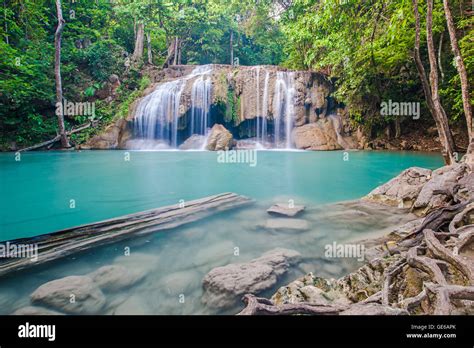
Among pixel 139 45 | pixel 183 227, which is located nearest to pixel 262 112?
pixel 139 45

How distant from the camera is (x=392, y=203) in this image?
15.4 feet

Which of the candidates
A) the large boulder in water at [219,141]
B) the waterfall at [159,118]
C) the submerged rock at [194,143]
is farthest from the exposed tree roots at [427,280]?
the waterfall at [159,118]

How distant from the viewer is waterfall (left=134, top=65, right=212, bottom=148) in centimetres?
1656

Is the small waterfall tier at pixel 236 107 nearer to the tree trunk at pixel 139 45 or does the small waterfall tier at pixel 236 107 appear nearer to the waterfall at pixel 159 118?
the waterfall at pixel 159 118

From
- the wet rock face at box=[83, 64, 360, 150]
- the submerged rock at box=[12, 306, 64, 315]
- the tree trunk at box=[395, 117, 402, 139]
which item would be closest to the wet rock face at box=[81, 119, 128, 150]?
the wet rock face at box=[83, 64, 360, 150]

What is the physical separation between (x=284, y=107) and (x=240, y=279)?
15.9 m

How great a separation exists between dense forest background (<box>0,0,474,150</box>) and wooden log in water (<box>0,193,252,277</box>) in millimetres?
5912

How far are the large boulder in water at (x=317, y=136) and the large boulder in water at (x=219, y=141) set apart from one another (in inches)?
167

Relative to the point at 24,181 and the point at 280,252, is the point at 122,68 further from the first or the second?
the point at 280,252

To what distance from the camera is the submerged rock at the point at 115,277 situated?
2.42 m

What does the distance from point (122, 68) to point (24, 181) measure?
14933 mm

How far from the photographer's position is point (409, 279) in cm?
205

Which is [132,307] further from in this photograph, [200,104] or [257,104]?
[257,104]

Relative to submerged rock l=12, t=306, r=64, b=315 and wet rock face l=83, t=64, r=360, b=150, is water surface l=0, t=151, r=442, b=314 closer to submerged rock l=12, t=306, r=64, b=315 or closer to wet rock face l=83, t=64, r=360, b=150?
submerged rock l=12, t=306, r=64, b=315
